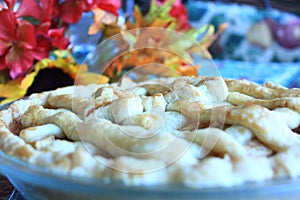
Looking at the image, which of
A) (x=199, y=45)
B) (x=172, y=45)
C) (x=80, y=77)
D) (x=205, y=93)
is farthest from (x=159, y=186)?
(x=199, y=45)

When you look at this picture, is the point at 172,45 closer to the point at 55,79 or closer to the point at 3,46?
the point at 55,79

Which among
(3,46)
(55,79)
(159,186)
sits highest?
(159,186)

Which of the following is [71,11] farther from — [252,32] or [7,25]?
A: [252,32]

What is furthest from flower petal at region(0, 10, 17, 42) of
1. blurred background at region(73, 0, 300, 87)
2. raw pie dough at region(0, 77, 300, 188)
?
blurred background at region(73, 0, 300, 87)

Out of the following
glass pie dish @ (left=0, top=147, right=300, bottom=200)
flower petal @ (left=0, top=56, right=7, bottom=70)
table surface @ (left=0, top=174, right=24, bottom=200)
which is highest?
glass pie dish @ (left=0, top=147, right=300, bottom=200)

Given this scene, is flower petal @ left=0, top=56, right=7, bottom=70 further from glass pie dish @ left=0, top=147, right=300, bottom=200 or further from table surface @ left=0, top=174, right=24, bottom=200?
glass pie dish @ left=0, top=147, right=300, bottom=200

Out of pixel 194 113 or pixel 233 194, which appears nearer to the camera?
pixel 233 194

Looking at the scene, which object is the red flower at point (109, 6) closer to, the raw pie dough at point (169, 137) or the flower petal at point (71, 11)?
the flower petal at point (71, 11)

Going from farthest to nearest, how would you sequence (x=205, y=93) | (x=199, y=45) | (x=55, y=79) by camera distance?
(x=199, y=45), (x=55, y=79), (x=205, y=93)
